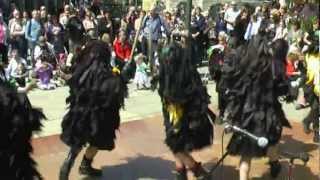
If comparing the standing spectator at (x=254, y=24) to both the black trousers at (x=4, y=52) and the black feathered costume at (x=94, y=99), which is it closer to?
the black trousers at (x=4, y=52)

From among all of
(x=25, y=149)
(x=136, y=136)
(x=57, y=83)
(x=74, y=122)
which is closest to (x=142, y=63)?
(x=57, y=83)

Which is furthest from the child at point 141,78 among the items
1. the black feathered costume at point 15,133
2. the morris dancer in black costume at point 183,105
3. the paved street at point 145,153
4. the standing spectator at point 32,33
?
the black feathered costume at point 15,133

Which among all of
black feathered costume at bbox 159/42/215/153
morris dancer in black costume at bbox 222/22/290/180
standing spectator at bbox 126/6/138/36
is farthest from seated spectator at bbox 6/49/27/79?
morris dancer in black costume at bbox 222/22/290/180

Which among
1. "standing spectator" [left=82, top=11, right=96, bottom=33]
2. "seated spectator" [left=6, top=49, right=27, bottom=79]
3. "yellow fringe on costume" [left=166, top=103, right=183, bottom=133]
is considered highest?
"yellow fringe on costume" [left=166, top=103, right=183, bottom=133]

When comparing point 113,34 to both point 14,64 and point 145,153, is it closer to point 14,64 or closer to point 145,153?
point 14,64

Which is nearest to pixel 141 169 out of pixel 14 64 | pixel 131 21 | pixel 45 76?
pixel 45 76

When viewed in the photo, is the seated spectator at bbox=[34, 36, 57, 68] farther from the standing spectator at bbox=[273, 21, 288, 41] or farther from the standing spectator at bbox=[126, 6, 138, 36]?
the standing spectator at bbox=[273, 21, 288, 41]

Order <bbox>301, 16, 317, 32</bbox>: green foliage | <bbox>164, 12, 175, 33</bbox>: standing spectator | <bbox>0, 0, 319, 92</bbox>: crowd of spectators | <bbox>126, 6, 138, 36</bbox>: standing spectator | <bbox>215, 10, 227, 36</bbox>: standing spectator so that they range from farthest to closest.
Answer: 1. <bbox>215, 10, 227, 36</bbox>: standing spectator
2. <bbox>126, 6, 138, 36</bbox>: standing spectator
3. <bbox>164, 12, 175, 33</bbox>: standing spectator
4. <bbox>0, 0, 319, 92</bbox>: crowd of spectators
5. <bbox>301, 16, 317, 32</bbox>: green foliage

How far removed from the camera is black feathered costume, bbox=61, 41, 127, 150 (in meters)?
7.77

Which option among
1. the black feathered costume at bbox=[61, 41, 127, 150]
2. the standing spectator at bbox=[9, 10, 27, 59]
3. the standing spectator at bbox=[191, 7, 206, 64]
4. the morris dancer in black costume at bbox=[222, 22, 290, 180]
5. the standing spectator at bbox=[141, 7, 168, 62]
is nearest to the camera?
the morris dancer in black costume at bbox=[222, 22, 290, 180]

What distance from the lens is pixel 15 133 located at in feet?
19.9

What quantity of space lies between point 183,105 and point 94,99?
1.04 m

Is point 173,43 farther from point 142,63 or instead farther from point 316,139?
point 142,63

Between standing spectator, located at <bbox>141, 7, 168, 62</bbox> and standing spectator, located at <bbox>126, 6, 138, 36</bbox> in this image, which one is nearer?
standing spectator, located at <bbox>141, 7, 168, 62</bbox>
